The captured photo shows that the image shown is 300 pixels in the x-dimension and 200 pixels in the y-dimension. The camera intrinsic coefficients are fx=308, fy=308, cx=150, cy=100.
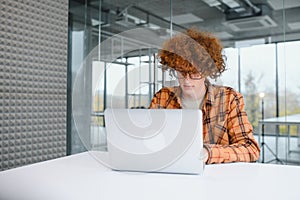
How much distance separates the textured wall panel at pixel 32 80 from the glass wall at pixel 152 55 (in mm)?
282

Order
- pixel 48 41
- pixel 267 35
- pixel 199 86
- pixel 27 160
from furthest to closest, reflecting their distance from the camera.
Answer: pixel 48 41 < pixel 27 160 < pixel 267 35 < pixel 199 86

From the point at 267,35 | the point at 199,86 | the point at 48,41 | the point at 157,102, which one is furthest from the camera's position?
the point at 48,41

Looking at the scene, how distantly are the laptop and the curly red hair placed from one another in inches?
24.9

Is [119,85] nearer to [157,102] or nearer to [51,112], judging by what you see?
[51,112]

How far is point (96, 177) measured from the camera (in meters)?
1.12

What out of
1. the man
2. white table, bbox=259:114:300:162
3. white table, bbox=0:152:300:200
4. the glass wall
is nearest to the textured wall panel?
the glass wall

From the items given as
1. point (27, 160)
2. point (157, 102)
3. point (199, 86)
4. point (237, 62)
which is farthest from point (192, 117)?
point (27, 160)

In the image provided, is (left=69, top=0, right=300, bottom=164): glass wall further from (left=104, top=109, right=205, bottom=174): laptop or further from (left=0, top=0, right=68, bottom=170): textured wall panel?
(left=104, top=109, right=205, bottom=174): laptop

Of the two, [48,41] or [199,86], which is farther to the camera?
[48,41]

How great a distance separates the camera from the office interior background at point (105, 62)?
282cm

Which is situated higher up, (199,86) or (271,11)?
(271,11)

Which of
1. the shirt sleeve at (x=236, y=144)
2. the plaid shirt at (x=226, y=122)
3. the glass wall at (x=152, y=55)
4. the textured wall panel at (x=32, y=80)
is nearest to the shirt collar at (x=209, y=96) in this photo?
the plaid shirt at (x=226, y=122)

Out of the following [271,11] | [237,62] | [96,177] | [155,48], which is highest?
[271,11]

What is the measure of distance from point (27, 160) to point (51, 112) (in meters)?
0.56
